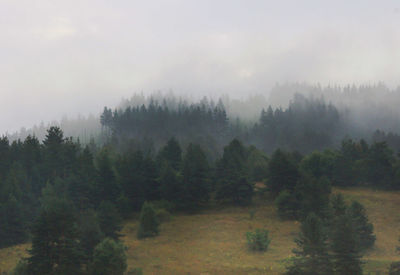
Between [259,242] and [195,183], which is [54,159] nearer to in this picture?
[195,183]

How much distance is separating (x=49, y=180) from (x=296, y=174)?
46548 millimetres

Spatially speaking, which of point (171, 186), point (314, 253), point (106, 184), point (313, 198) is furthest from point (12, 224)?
point (313, 198)

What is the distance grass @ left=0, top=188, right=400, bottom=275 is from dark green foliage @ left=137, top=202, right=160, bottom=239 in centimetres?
121

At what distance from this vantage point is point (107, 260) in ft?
84.7

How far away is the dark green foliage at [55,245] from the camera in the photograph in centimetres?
2497

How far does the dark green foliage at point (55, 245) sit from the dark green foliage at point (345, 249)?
18.8 meters

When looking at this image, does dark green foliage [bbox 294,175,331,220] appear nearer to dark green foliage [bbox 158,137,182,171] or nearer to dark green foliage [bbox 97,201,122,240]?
dark green foliage [bbox 97,201,122,240]

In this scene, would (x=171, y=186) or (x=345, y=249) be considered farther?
(x=171, y=186)

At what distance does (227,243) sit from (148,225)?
1133 cm

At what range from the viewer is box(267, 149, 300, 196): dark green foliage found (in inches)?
2456

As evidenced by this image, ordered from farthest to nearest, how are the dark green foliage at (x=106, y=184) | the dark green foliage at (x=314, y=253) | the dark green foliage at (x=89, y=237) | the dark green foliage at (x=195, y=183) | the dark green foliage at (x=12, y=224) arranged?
the dark green foliage at (x=106, y=184), the dark green foliage at (x=195, y=183), the dark green foliage at (x=12, y=224), the dark green foliage at (x=89, y=237), the dark green foliage at (x=314, y=253)

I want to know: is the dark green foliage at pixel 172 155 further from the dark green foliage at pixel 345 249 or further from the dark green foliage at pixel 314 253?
the dark green foliage at pixel 345 249

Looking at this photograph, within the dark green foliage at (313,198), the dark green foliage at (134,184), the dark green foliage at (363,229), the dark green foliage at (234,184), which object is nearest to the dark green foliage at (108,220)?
the dark green foliage at (134,184)

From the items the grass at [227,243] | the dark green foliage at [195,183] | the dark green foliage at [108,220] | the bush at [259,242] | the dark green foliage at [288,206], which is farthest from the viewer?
A: the dark green foliage at [195,183]
